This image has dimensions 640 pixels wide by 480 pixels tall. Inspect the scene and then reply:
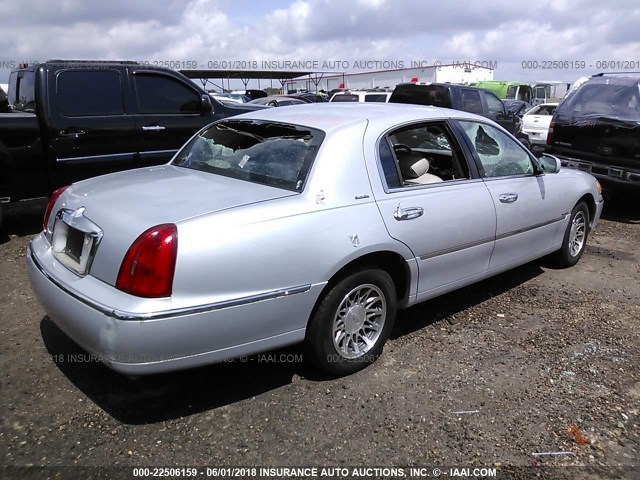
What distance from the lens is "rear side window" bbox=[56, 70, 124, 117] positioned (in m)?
6.07

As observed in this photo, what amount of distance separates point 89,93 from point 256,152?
3.75 metres

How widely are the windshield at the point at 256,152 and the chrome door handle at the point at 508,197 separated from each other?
5.20 feet

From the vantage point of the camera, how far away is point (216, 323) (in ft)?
8.46

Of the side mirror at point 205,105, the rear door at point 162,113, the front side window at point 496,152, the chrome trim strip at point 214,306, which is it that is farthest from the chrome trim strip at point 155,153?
the chrome trim strip at point 214,306

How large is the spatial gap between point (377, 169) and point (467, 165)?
991 mm

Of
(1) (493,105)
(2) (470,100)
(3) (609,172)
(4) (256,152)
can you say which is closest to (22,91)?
(4) (256,152)

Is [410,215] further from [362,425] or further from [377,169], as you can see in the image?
[362,425]

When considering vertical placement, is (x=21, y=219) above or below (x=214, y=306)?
below

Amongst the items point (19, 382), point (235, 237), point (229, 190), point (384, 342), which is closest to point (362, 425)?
point (384, 342)

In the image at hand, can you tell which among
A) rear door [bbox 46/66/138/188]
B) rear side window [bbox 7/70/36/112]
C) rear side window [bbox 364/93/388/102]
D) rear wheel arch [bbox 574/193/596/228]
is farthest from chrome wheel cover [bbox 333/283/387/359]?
rear side window [bbox 364/93/388/102]

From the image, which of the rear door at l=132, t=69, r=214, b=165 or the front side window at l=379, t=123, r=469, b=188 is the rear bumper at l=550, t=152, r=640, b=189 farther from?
the rear door at l=132, t=69, r=214, b=165

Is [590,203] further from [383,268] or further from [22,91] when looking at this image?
[22,91]

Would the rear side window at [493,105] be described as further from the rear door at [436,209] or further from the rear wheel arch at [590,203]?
the rear door at [436,209]

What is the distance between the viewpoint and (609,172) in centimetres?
738
